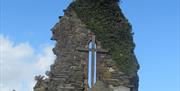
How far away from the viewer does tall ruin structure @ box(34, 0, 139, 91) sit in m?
15.8

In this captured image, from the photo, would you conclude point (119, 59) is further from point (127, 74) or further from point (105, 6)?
point (105, 6)

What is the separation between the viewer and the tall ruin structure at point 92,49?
51.7ft

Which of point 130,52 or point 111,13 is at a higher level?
point 111,13

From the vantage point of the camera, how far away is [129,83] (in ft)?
51.7

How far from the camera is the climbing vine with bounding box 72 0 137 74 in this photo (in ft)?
52.7

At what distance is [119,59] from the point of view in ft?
52.6

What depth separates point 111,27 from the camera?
16438mm

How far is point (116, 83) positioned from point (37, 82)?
210cm

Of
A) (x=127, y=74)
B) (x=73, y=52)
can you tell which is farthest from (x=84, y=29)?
(x=127, y=74)

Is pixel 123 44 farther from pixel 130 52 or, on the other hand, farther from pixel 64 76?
pixel 64 76

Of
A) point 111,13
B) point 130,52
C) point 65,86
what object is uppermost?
point 111,13

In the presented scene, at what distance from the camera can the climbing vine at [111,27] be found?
16078mm

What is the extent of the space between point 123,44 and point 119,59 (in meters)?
0.47

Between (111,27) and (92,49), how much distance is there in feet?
3.34
